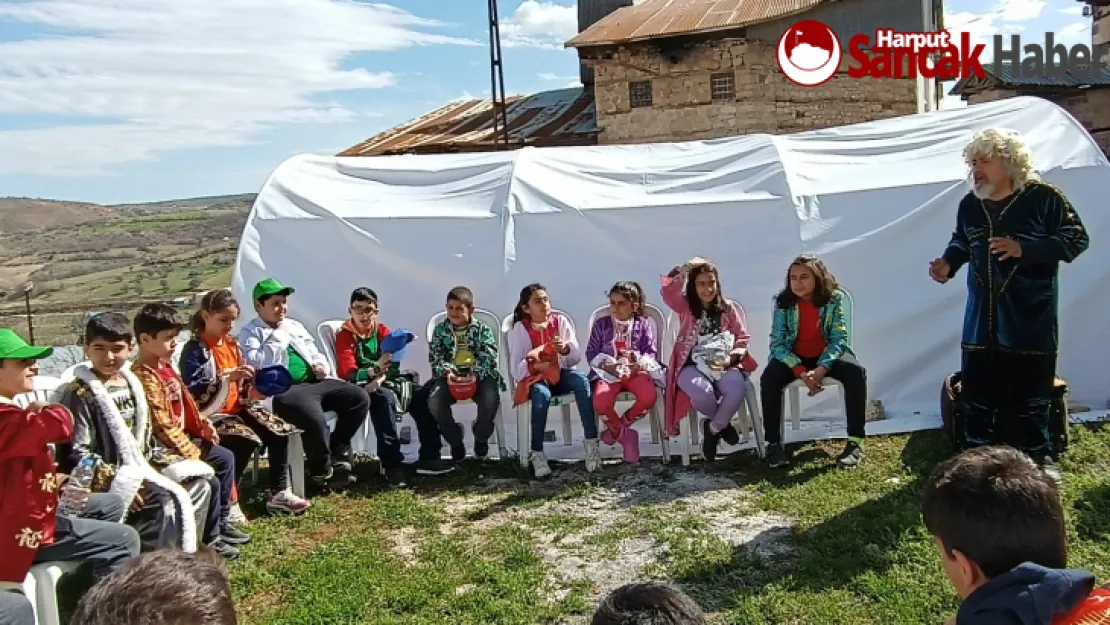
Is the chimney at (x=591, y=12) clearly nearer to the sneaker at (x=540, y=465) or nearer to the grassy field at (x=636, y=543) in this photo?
the sneaker at (x=540, y=465)

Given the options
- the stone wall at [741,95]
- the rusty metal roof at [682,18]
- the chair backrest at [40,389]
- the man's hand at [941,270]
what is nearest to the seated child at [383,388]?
the chair backrest at [40,389]

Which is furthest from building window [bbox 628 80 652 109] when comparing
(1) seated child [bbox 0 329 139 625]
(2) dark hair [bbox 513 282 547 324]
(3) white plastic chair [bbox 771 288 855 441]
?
(1) seated child [bbox 0 329 139 625]

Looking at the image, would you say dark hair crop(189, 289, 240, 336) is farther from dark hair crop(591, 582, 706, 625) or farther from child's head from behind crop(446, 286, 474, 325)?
dark hair crop(591, 582, 706, 625)

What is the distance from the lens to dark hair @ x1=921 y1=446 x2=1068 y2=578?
151 cm

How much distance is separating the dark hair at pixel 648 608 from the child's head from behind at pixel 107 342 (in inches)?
103

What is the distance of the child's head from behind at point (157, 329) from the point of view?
348 cm

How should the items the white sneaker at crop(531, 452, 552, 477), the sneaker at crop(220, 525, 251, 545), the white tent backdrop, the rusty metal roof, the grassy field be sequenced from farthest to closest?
the rusty metal roof < the white tent backdrop < the white sneaker at crop(531, 452, 552, 477) < the sneaker at crop(220, 525, 251, 545) < the grassy field

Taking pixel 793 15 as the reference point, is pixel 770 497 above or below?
below

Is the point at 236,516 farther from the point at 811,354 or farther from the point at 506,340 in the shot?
the point at 811,354

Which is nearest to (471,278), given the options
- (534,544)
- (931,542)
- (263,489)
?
(263,489)

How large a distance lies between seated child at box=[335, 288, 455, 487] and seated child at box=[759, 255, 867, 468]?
1.79 meters

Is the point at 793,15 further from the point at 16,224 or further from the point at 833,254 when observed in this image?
the point at 16,224

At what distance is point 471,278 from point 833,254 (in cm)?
228

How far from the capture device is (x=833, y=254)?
5.29m
